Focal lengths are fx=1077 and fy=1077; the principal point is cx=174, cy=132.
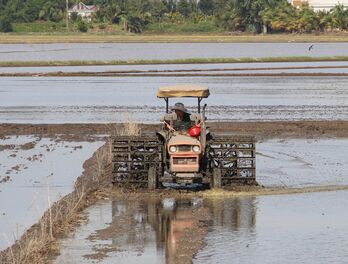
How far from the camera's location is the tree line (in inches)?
5950

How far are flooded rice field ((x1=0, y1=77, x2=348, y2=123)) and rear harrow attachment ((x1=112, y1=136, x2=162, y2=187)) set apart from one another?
12.8m

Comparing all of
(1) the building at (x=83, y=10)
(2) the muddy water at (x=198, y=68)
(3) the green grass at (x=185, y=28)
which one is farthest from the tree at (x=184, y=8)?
(2) the muddy water at (x=198, y=68)

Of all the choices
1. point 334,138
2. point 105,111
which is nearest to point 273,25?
point 105,111

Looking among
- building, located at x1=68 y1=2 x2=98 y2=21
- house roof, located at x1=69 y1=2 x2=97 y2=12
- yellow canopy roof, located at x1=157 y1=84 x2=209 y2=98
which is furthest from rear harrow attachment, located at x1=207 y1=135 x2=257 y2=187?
house roof, located at x1=69 y1=2 x2=97 y2=12

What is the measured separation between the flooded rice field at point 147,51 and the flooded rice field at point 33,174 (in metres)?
62.2

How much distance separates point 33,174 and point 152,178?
4.50 m

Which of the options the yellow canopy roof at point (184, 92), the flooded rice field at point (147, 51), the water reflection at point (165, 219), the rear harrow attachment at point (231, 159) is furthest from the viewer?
the flooded rice field at point (147, 51)

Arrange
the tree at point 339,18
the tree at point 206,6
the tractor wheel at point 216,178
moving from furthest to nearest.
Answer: the tree at point 206,6 → the tree at point 339,18 → the tractor wheel at point 216,178

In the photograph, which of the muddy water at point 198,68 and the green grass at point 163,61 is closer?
the muddy water at point 198,68

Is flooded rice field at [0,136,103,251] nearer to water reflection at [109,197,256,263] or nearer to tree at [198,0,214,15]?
water reflection at [109,197,256,263]

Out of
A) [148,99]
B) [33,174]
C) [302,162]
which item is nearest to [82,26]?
[148,99]

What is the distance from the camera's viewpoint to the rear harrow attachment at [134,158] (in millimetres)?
21828

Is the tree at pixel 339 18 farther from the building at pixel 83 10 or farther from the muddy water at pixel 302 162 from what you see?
the muddy water at pixel 302 162

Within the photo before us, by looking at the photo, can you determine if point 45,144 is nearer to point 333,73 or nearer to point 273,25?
point 333,73
